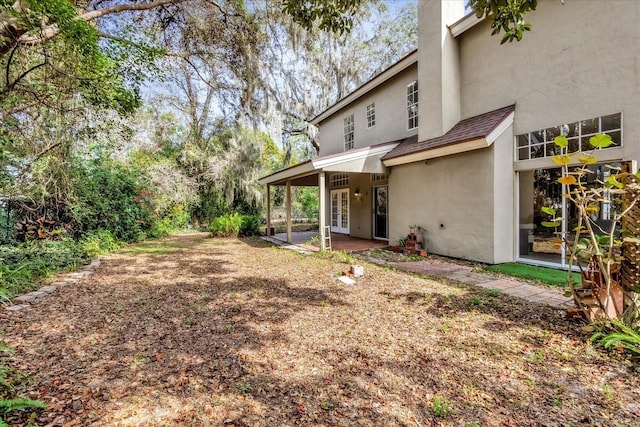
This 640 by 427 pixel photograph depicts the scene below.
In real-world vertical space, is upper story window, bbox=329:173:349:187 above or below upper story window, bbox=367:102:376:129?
below

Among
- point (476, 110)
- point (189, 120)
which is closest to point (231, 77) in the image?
point (189, 120)

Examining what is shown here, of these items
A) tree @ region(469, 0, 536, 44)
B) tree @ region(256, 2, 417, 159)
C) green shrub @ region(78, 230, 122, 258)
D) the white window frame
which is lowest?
green shrub @ region(78, 230, 122, 258)

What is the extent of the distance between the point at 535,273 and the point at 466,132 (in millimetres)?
3355

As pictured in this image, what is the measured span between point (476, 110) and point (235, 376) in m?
8.09

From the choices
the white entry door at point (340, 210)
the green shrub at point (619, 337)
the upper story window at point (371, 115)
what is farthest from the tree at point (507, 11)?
the white entry door at point (340, 210)

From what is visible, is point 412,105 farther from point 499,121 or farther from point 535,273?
point 535,273

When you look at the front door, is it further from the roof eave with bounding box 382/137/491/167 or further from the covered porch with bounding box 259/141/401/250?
the roof eave with bounding box 382/137/491/167

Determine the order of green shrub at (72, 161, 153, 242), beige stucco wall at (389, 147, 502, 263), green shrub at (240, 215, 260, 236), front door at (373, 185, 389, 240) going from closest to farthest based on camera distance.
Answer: beige stucco wall at (389, 147, 502, 263)
green shrub at (72, 161, 153, 242)
front door at (373, 185, 389, 240)
green shrub at (240, 215, 260, 236)

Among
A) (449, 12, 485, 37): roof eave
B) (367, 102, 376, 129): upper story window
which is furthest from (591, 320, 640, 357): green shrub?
(367, 102, 376, 129): upper story window

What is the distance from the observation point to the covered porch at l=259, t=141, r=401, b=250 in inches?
348

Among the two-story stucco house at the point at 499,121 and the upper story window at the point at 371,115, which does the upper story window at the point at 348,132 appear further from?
the two-story stucco house at the point at 499,121

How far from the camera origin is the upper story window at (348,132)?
13.1 m

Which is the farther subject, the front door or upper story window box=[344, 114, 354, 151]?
upper story window box=[344, 114, 354, 151]

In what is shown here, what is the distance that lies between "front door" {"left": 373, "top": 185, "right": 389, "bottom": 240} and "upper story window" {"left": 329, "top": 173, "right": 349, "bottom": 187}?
218 cm
